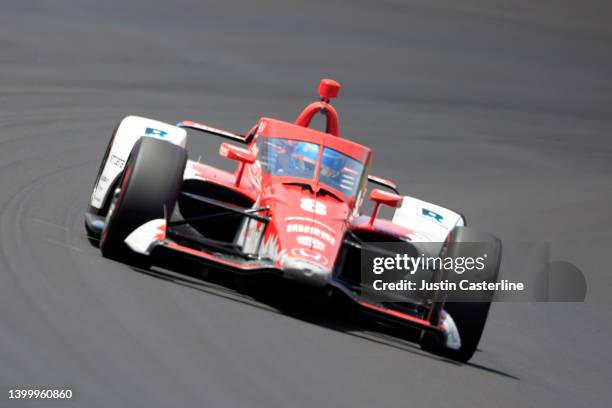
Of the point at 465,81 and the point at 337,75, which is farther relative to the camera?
the point at 465,81

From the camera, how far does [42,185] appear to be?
12.5 metres

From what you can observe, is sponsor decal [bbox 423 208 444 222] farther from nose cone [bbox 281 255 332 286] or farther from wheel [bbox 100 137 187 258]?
nose cone [bbox 281 255 332 286]

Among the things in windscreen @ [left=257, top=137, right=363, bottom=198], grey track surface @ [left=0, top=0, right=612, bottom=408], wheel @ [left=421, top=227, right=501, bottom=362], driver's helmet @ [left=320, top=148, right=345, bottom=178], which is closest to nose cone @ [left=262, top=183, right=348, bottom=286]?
windscreen @ [left=257, top=137, right=363, bottom=198]

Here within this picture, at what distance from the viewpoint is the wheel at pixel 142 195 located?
9.43 meters

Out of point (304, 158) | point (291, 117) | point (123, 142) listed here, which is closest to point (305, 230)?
point (304, 158)

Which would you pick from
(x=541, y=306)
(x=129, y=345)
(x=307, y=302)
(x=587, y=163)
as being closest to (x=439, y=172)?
(x=587, y=163)

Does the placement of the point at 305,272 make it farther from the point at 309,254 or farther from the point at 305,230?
the point at 305,230

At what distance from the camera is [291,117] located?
19812mm

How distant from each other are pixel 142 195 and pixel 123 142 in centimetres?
191

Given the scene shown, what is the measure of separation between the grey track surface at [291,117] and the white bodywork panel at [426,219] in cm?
107

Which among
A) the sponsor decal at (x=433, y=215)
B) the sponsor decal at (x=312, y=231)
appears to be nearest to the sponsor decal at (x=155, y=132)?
the sponsor decal at (x=312, y=231)

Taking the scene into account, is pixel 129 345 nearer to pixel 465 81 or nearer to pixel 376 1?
pixel 465 81

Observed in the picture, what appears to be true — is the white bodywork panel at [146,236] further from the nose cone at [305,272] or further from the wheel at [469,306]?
the wheel at [469,306]

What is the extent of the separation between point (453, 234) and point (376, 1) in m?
19.9
